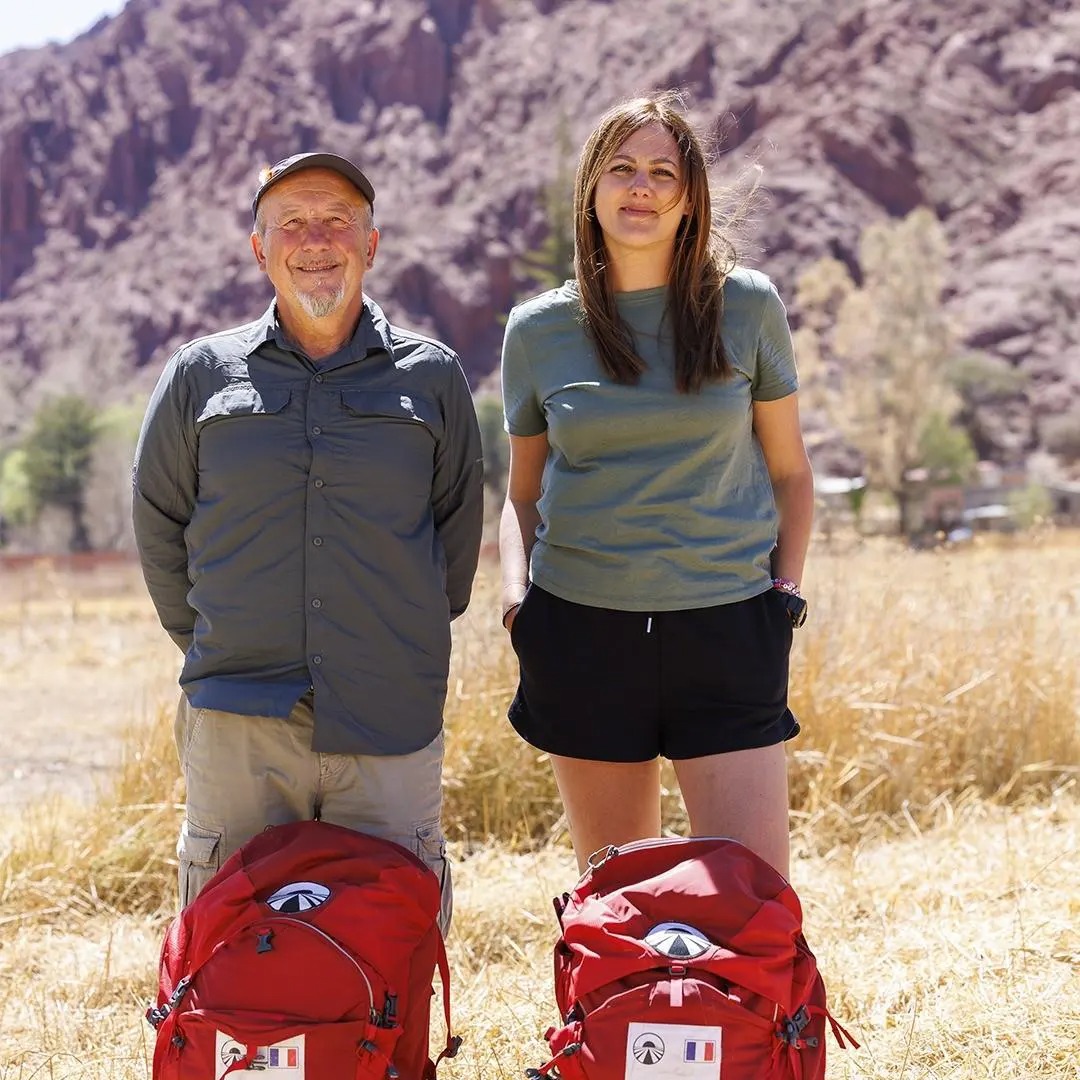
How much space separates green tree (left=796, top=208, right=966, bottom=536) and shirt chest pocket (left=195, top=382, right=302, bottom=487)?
37.6 metres

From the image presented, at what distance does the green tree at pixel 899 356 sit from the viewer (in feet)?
128

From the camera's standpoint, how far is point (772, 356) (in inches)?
97.8

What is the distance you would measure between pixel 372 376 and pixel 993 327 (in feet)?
200

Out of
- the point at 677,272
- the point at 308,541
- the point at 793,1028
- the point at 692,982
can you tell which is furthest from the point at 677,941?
the point at 677,272

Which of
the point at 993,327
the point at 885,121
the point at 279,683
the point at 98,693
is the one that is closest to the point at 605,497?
the point at 279,683

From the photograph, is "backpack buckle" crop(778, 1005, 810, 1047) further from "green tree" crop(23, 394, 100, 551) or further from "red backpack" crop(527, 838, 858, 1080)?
"green tree" crop(23, 394, 100, 551)

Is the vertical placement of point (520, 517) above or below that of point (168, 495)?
below

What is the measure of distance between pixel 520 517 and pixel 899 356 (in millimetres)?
38723

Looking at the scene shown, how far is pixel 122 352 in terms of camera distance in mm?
77312

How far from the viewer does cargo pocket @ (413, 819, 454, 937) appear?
8.05ft

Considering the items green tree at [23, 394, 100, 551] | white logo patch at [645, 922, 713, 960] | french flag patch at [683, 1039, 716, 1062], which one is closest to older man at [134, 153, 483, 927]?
white logo patch at [645, 922, 713, 960]

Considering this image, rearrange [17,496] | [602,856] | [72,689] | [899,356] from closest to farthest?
1. [602,856]
2. [72,689]
3. [899,356]
4. [17,496]

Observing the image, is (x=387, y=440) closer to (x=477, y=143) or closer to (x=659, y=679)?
(x=659, y=679)

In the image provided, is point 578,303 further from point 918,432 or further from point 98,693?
point 918,432
